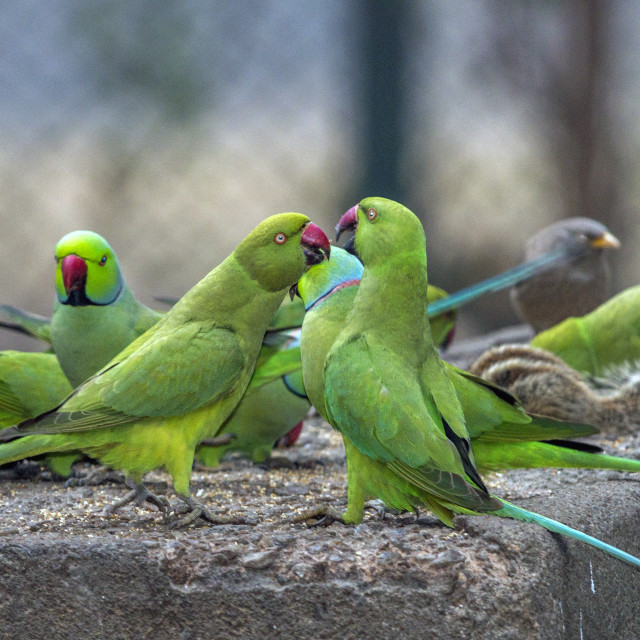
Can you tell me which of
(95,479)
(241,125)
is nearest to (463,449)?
(95,479)

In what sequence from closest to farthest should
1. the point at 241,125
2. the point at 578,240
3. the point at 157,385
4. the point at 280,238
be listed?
the point at 157,385, the point at 280,238, the point at 578,240, the point at 241,125

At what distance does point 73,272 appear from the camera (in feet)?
8.99

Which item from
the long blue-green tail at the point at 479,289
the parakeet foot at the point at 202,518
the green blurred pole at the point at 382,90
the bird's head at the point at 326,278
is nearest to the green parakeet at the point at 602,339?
the long blue-green tail at the point at 479,289

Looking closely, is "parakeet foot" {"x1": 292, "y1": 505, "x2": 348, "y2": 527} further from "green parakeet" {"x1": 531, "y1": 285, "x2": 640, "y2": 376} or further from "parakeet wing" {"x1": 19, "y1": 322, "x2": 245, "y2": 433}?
"green parakeet" {"x1": 531, "y1": 285, "x2": 640, "y2": 376}

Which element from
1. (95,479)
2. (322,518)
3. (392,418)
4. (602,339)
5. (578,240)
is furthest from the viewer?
(578,240)

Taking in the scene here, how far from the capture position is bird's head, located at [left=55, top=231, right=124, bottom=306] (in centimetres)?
275

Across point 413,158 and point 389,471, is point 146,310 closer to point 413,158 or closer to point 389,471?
point 389,471

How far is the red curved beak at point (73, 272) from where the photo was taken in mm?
2738

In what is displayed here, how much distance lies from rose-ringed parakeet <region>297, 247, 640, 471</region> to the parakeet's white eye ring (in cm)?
12

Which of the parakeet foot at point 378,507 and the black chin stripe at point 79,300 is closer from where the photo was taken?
the parakeet foot at point 378,507

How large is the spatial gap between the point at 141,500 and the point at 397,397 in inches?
30.9

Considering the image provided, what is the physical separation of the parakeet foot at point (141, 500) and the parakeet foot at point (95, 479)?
0.41 meters

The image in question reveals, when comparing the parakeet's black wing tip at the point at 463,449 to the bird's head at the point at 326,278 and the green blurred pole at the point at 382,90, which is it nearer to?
the bird's head at the point at 326,278

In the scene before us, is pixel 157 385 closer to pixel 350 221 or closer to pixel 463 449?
pixel 350 221
